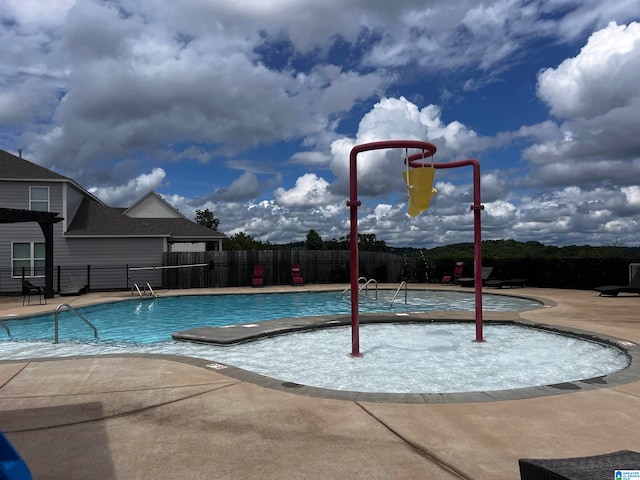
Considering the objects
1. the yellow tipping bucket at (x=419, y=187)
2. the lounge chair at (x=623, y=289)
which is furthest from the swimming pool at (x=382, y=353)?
the lounge chair at (x=623, y=289)

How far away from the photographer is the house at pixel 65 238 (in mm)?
20156

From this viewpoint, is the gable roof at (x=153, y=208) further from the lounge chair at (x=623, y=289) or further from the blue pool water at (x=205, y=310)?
the lounge chair at (x=623, y=289)

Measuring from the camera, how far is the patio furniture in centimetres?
203

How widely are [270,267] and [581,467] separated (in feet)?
71.3

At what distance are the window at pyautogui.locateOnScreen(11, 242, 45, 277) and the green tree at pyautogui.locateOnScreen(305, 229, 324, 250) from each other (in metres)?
41.2

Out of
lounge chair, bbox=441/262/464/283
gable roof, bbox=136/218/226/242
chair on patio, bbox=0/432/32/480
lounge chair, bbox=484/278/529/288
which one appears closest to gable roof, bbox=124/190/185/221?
gable roof, bbox=136/218/226/242

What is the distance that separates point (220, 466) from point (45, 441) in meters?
1.52

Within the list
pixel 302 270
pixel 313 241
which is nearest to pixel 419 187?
pixel 302 270

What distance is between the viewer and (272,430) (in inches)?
148

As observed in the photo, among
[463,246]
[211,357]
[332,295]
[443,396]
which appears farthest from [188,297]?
[463,246]

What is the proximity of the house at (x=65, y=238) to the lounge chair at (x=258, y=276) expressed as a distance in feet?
14.9

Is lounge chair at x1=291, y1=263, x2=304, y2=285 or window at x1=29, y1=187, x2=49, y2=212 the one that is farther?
lounge chair at x1=291, y1=263, x2=304, y2=285

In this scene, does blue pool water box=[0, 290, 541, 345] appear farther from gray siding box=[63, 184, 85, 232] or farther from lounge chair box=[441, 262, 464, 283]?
gray siding box=[63, 184, 85, 232]

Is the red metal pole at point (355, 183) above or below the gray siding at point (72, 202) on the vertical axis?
below
